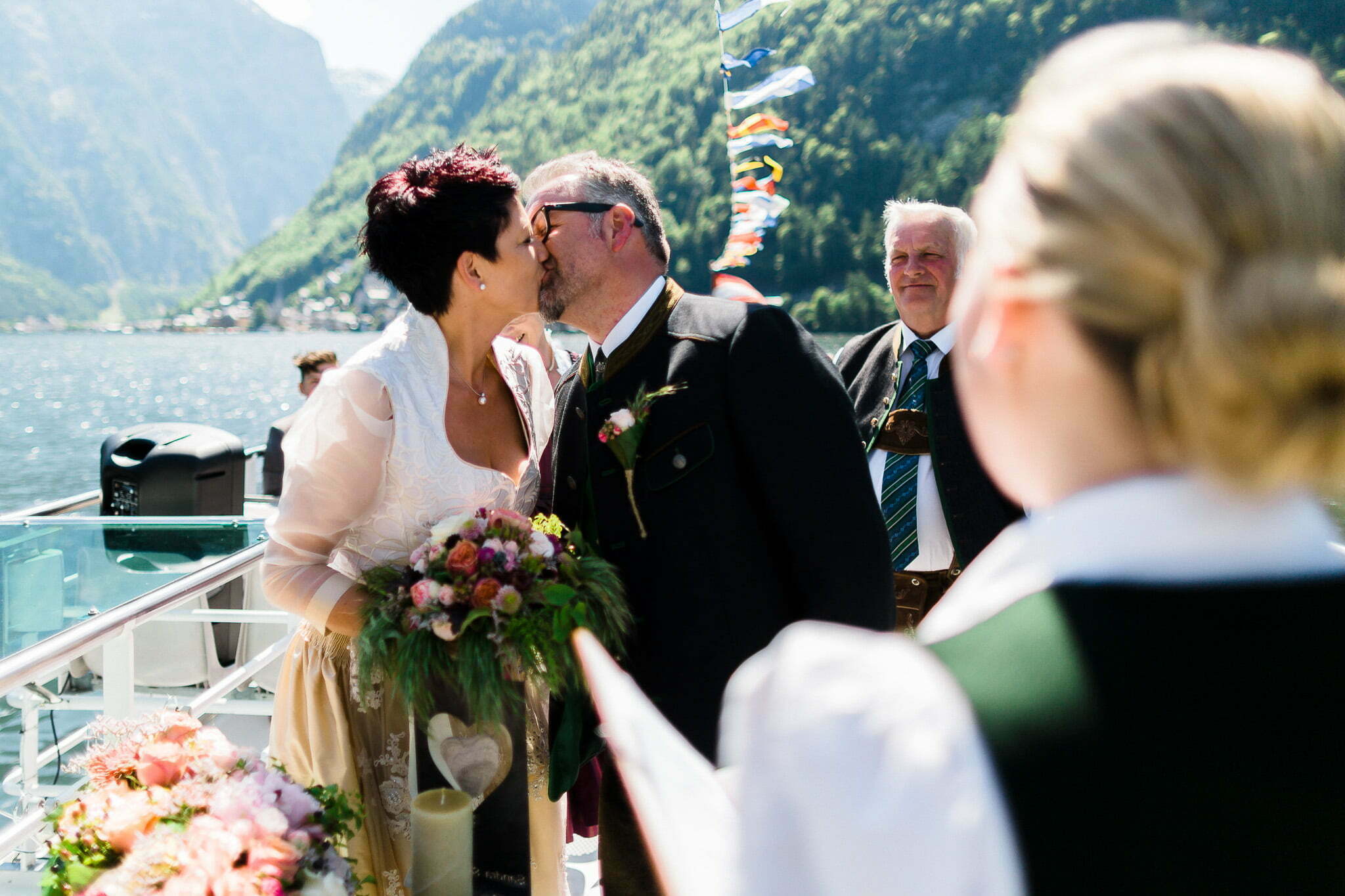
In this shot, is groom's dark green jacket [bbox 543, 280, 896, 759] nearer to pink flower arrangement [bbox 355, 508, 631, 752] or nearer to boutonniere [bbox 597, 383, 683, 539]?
boutonniere [bbox 597, 383, 683, 539]

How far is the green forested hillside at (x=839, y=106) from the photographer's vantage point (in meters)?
41.1

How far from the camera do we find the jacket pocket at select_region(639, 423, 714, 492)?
2.26 meters

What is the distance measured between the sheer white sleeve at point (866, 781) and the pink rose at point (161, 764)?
60.8 inches

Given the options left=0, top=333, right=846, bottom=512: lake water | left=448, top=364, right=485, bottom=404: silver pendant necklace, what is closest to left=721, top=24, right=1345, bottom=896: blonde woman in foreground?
left=448, top=364, right=485, bottom=404: silver pendant necklace

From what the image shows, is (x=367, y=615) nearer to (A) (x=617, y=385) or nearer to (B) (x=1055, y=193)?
(A) (x=617, y=385)

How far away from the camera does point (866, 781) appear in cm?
62

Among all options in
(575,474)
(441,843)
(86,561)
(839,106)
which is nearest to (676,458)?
(575,474)

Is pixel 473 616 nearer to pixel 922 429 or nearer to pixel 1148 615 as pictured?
pixel 1148 615

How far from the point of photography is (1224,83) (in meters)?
0.65

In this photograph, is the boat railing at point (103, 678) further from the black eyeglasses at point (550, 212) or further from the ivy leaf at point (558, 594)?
the black eyeglasses at point (550, 212)

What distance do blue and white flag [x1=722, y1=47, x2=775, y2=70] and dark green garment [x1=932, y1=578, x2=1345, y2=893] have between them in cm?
841

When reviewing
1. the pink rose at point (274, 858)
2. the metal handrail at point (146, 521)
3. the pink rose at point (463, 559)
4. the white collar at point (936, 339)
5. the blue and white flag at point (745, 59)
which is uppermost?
the blue and white flag at point (745, 59)

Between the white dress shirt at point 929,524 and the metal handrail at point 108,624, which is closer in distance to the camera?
the metal handrail at point 108,624

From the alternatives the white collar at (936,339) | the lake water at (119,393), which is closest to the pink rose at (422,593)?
the white collar at (936,339)
